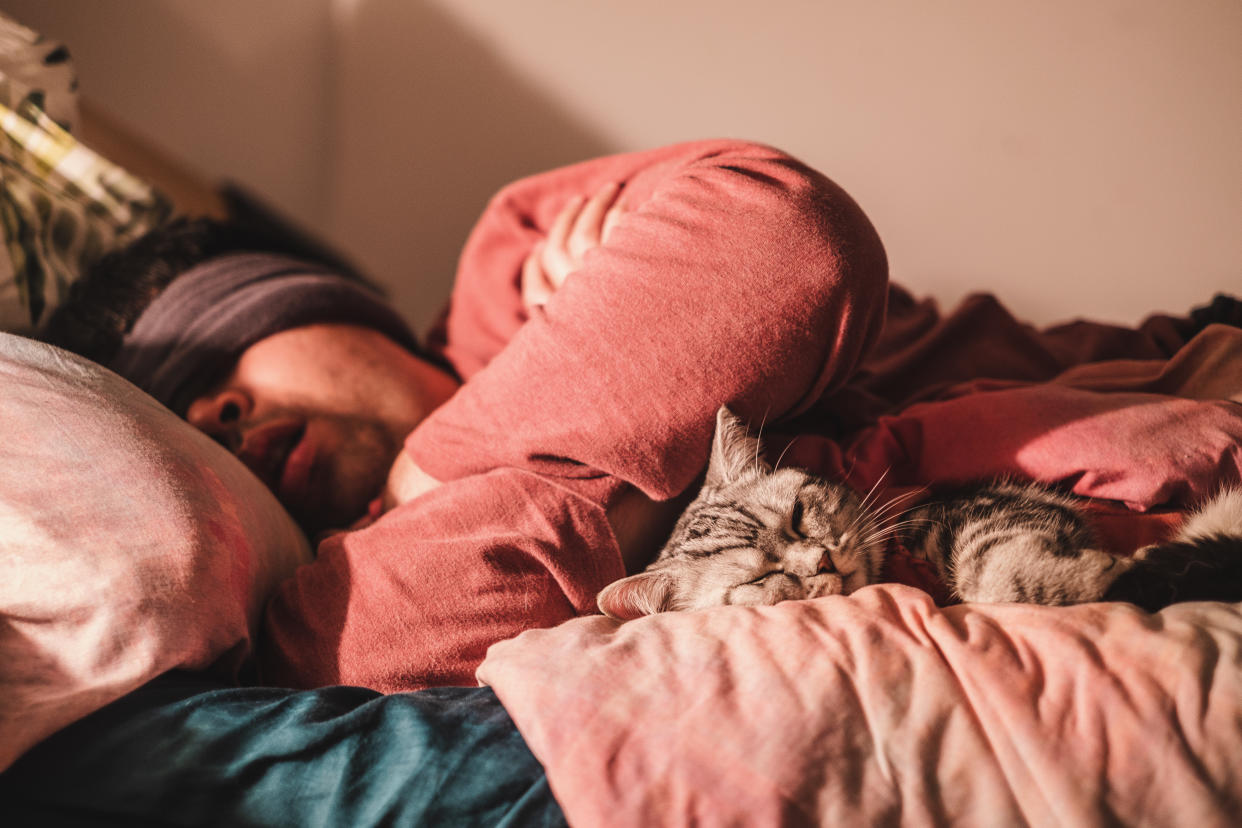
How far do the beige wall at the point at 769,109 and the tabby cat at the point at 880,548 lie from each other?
735 mm

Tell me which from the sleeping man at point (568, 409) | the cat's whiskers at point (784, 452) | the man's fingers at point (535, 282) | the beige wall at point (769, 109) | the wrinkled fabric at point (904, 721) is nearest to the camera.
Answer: the wrinkled fabric at point (904, 721)

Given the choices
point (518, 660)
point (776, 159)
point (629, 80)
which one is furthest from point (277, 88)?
point (518, 660)

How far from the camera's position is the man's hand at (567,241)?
3.61ft

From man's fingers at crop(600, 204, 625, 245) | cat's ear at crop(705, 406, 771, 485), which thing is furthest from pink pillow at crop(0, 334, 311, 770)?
man's fingers at crop(600, 204, 625, 245)

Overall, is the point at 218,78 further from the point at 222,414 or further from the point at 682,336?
the point at 682,336

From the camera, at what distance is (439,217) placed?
1975 mm

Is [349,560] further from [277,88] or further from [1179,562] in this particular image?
[277,88]

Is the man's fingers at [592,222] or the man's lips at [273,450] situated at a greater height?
the man's fingers at [592,222]

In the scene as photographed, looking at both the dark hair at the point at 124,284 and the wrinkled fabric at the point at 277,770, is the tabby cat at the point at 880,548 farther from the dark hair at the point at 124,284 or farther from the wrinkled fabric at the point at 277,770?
the dark hair at the point at 124,284

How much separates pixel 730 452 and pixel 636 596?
19cm

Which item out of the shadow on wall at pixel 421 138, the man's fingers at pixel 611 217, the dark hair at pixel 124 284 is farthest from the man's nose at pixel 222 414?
the shadow on wall at pixel 421 138

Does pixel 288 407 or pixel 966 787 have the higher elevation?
pixel 966 787

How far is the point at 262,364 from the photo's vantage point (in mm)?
1140

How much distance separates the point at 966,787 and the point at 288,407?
3.32ft
